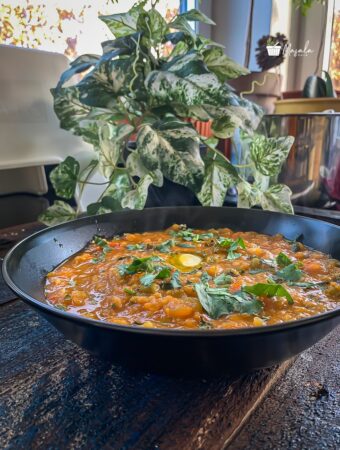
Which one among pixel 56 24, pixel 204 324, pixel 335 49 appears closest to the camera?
pixel 204 324

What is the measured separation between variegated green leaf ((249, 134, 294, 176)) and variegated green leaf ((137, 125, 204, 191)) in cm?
22

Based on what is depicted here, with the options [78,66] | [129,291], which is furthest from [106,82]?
[129,291]

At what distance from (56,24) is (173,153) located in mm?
915

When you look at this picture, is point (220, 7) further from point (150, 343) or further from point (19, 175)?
point (150, 343)

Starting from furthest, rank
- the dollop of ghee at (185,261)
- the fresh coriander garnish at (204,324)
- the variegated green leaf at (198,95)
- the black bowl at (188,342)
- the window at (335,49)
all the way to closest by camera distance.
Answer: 1. the window at (335,49)
2. the variegated green leaf at (198,95)
3. the dollop of ghee at (185,261)
4. the fresh coriander garnish at (204,324)
5. the black bowl at (188,342)

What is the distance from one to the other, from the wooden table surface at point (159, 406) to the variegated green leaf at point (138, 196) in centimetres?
53

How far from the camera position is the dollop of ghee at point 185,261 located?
793mm

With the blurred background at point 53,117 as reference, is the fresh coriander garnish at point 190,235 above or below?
below

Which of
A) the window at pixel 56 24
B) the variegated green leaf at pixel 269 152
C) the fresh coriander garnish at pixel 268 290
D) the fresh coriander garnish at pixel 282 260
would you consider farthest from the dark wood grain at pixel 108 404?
the window at pixel 56 24

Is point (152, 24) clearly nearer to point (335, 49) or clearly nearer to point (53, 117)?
point (53, 117)

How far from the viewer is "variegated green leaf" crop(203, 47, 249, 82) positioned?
1.24 m

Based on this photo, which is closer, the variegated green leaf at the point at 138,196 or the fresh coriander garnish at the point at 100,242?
the fresh coriander garnish at the point at 100,242

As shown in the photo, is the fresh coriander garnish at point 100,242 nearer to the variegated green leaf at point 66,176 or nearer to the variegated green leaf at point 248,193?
the variegated green leaf at point 66,176

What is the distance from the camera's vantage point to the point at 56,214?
1211 millimetres
